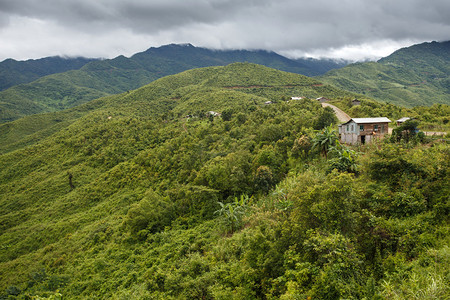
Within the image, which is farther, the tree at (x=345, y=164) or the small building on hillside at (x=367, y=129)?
the small building on hillside at (x=367, y=129)

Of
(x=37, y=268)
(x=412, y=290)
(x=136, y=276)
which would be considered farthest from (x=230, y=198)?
(x=37, y=268)

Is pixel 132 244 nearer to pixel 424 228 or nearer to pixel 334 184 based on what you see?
pixel 334 184

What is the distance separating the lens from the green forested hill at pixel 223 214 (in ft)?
33.5

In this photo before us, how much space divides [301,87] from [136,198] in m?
92.3

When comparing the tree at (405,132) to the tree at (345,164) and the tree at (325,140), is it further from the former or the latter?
the tree at (345,164)

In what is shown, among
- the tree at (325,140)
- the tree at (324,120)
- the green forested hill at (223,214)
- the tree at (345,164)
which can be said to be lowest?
the green forested hill at (223,214)

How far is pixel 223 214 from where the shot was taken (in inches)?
1061

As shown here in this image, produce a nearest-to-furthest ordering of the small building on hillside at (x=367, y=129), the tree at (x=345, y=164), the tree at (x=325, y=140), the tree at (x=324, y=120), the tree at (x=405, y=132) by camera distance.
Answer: the tree at (x=345, y=164) → the tree at (x=405, y=132) → the tree at (x=325, y=140) → the small building on hillside at (x=367, y=129) → the tree at (x=324, y=120)

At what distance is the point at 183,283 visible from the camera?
16.4 m

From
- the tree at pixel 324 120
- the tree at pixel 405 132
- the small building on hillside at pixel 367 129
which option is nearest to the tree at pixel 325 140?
the small building on hillside at pixel 367 129

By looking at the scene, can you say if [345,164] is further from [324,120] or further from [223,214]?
[324,120]

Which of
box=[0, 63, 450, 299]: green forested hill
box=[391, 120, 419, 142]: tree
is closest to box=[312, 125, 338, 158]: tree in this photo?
box=[0, 63, 450, 299]: green forested hill

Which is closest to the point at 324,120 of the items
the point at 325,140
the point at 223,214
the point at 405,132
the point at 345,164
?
the point at 325,140

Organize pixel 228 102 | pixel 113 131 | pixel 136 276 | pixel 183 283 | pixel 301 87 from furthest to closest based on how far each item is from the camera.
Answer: pixel 301 87 < pixel 228 102 < pixel 113 131 < pixel 136 276 < pixel 183 283
